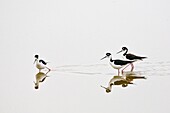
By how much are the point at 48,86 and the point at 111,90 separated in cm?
46

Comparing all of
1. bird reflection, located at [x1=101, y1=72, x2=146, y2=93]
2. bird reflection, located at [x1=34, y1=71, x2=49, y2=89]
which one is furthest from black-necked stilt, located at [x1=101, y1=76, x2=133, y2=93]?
bird reflection, located at [x1=34, y1=71, x2=49, y2=89]

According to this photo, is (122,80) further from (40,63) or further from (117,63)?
(40,63)

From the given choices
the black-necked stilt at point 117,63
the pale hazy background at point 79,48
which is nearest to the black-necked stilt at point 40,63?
the pale hazy background at point 79,48

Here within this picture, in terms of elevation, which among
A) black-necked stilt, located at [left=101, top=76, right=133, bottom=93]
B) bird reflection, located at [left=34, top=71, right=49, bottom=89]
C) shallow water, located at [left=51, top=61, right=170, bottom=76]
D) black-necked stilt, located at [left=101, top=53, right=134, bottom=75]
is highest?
black-necked stilt, located at [left=101, top=53, right=134, bottom=75]

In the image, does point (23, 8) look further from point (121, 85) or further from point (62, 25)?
point (121, 85)

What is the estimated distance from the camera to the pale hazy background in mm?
1594

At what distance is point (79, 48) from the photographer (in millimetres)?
1694

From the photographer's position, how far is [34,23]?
5.78ft

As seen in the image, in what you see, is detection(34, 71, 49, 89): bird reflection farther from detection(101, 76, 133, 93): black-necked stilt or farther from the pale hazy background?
detection(101, 76, 133, 93): black-necked stilt

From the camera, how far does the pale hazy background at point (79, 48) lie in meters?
1.59

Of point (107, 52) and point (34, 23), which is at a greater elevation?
point (34, 23)

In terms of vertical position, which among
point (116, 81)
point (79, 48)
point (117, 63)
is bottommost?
point (116, 81)

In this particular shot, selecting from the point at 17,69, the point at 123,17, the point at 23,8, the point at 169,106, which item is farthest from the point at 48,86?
the point at 169,106

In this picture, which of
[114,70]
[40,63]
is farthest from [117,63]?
[40,63]
